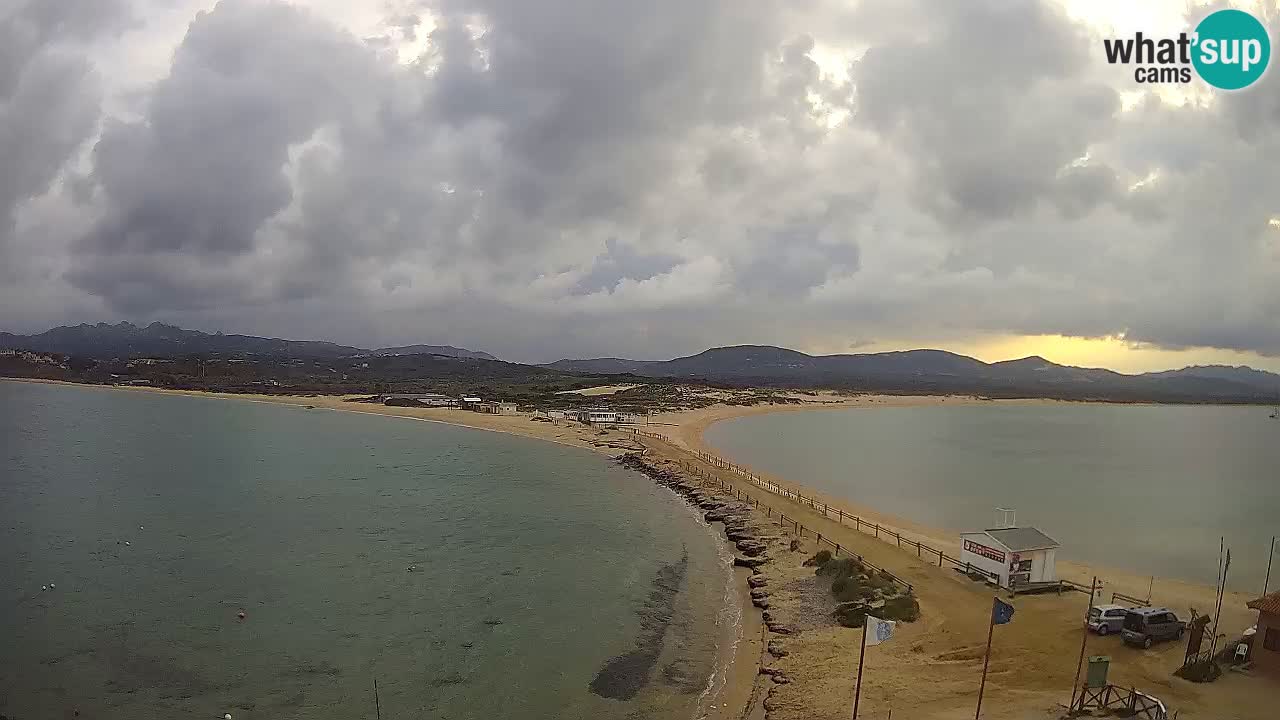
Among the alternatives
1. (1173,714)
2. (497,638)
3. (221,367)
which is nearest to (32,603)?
(497,638)

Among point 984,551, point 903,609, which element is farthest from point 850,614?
point 984,551

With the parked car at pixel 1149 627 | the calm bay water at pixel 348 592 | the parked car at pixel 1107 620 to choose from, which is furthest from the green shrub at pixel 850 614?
the parked car at pixel 1149 627

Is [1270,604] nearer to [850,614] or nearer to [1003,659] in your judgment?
[1003,659]

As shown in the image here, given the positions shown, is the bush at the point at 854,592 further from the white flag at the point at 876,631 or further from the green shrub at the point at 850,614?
the white flag at the point at 876,631

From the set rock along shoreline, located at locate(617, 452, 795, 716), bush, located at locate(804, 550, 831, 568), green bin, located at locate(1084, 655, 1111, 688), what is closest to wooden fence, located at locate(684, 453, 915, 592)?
rock along shoreline, located at locate(617, 452, 795, 716)

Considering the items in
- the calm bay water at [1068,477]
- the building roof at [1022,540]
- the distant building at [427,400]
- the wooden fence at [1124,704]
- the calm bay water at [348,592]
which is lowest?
the calm bay water at [348,592]

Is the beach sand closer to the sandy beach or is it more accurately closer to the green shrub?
the sandy beach

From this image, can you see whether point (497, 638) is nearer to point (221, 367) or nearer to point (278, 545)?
point (278, 545)
